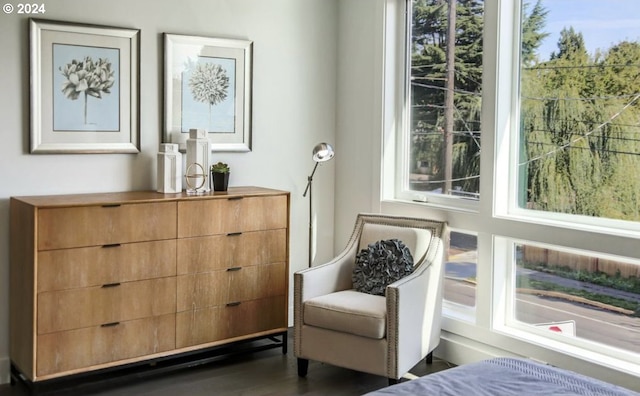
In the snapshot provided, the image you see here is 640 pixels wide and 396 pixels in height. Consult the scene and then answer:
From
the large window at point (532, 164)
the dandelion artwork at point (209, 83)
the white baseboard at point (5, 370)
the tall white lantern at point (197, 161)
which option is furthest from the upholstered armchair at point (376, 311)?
the white baseboard at point (5, 370)

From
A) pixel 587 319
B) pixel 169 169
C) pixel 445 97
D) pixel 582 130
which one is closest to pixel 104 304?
pixel 169 169

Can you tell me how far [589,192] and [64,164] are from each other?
2842 millimetres

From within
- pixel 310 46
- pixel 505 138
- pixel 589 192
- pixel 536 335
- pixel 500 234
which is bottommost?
pixel 536 335

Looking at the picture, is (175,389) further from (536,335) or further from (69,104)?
(536,335)

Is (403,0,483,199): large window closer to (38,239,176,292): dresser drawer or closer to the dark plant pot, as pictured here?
the dark plant pot

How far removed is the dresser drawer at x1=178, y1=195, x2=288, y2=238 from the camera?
4.03 metres

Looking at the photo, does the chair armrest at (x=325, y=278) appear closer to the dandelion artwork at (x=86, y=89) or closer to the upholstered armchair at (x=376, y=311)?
the upholstered armchair at (x=376, y=311)

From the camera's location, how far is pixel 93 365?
3.77 meters

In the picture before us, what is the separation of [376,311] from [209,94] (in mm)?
1769

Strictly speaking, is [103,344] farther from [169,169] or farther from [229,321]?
[169,169]

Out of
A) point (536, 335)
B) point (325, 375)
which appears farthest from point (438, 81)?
point (325, 375)

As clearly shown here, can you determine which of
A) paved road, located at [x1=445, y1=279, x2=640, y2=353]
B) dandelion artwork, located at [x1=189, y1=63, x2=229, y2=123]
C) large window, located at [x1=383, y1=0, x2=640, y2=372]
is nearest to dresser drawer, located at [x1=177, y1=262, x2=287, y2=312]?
large window, located at [x1=383, y1=0, x2=640, y2=372]

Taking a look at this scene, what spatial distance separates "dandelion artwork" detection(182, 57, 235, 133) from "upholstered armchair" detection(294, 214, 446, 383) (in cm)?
116

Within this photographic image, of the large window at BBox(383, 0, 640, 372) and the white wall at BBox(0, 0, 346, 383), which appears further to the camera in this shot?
the white wall at BBox(0, 0, 346, 383)
